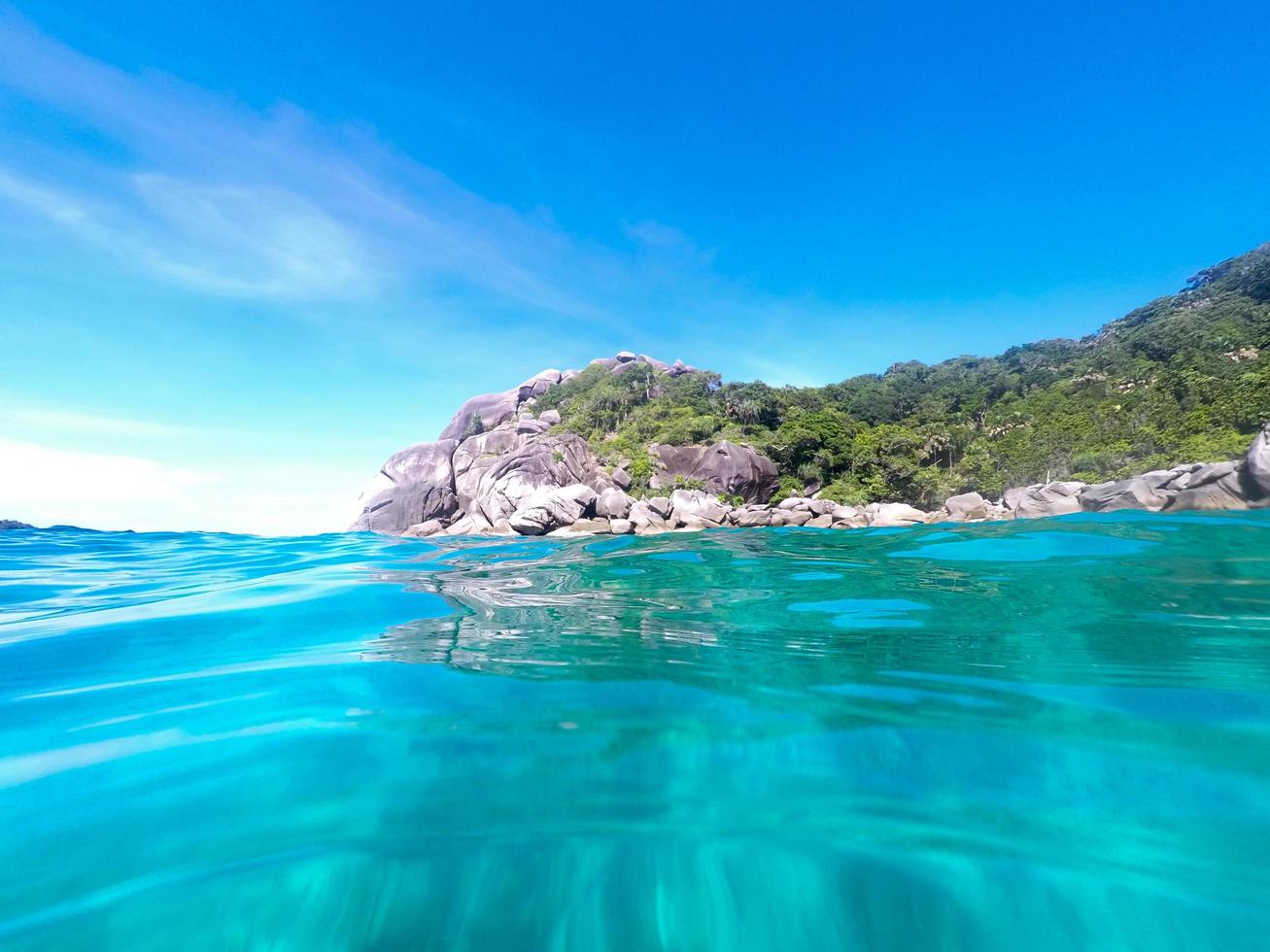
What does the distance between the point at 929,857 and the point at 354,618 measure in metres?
4.01

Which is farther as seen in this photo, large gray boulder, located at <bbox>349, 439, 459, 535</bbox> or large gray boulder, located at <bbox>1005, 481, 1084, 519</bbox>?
large gray boulder, located at <bbox>349, 439, 459, 535</bbox>

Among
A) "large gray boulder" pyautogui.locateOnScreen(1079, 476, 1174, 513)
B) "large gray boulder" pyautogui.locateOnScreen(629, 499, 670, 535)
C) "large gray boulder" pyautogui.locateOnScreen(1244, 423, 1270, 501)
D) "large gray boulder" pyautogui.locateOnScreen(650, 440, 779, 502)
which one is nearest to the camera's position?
"large gray boulder" pyautogui.locateOnScreen(1244, 423, 1270, 501)

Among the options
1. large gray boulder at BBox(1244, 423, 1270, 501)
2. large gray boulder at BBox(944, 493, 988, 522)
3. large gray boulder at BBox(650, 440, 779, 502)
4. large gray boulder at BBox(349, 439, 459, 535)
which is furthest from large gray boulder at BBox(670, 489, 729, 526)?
large gray boulder at BBox(349, 439, 459, 535)

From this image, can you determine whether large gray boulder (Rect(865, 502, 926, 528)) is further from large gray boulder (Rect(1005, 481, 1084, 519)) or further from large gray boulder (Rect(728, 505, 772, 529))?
large gray boulder (Rect(728, 505, 772, 529))

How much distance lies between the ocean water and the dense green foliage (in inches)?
1081

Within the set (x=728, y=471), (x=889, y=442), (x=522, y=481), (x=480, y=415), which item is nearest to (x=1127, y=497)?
(x=889, y=442)

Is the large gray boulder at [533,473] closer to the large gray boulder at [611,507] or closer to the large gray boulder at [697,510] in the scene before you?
the large gray boulder at [611,507]

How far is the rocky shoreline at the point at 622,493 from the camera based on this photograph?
508 inches

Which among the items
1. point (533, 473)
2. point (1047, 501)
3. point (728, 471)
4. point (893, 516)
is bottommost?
point (893, 516)

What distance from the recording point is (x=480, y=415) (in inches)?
1891

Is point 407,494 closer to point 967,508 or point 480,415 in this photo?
point 480,415

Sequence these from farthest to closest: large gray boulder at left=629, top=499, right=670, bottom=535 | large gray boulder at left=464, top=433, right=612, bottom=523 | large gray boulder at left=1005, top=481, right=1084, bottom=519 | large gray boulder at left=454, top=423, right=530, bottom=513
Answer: large gray boulder at left=454, top=423, right=530, bottom=513
large gray boulder at left=464, top=433, right=612, bottom=523
large gray boulder at left=629, top=499, right=670, bottom=535
large gray boulder at left=1005, top=481, right=1084, bottom=519

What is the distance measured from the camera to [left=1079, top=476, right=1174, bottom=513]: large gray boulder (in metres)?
12.6

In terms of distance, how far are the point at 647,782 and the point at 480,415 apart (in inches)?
1942
